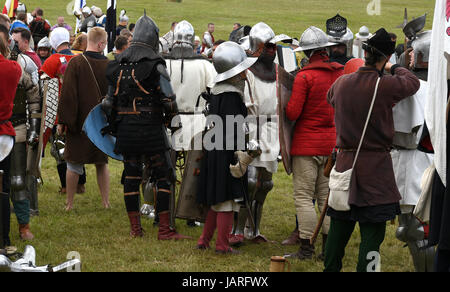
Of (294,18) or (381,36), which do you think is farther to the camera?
(294,18)

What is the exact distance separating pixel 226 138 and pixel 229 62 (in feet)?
2.06

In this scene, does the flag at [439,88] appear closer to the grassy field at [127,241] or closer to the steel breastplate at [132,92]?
the grassy field at [127,241]

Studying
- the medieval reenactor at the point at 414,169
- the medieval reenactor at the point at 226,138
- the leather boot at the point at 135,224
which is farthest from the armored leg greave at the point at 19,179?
the medieval reenactor at the point at 414,169

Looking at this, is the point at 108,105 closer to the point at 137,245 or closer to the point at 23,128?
the point at 23,128

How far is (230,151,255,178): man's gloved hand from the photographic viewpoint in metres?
5.93

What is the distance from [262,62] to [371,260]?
2204 millimetres

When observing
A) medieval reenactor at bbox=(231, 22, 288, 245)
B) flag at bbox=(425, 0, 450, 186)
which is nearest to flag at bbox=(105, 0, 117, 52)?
medieval reenactor at bbox=(231, 22, 288, 245)

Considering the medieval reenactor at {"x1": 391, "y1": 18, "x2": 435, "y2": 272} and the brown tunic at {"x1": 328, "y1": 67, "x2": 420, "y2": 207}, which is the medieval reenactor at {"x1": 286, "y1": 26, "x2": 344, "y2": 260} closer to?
the medieval reenactor at {"x1": 391, "y1": 18, "x2": 435, "y2": 272}

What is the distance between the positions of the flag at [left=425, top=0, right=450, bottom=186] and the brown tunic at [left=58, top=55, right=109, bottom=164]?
173 inches

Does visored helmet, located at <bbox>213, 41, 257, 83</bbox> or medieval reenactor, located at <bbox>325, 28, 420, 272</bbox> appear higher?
visored helmet, located at <bbox>213, 41, 257, 83</bbox>

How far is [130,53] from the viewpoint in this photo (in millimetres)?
6621

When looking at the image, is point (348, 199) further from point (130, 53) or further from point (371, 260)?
point (130, 53)

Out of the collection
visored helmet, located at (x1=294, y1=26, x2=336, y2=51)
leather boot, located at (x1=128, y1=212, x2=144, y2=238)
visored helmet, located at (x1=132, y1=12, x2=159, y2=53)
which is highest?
visored helmet, located at (x1=132, y1=12, x2=159, y2=53)

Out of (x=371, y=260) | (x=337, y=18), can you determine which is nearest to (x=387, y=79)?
(x=371, y=260)
